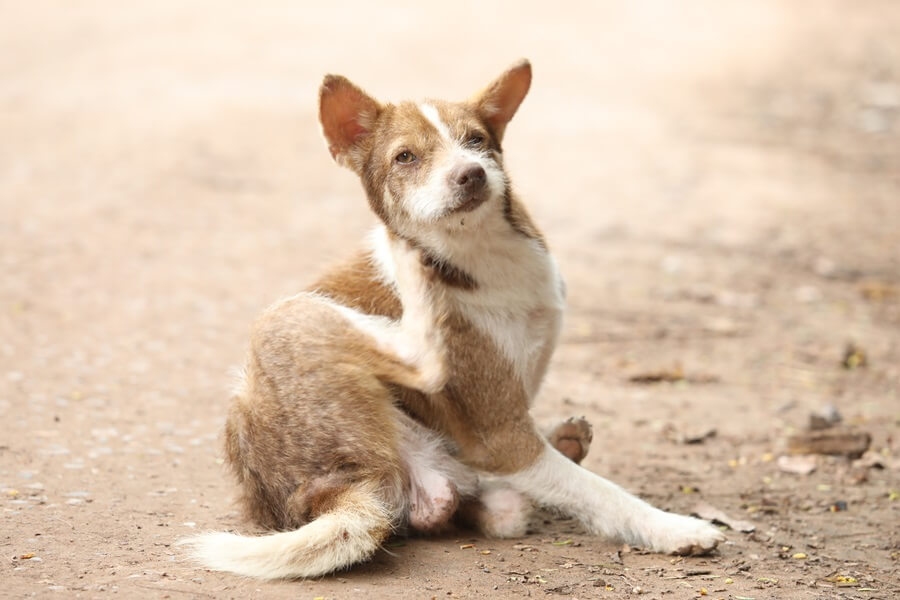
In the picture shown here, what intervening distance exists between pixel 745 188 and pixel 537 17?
861 cm

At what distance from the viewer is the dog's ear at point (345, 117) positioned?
4758 millimetres

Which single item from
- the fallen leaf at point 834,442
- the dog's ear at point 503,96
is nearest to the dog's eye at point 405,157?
the dog's ear at point 503,96

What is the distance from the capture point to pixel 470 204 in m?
4.52

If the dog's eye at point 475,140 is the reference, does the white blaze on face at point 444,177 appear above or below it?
below

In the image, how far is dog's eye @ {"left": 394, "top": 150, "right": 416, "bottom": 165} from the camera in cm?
469

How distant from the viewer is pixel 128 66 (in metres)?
15.6

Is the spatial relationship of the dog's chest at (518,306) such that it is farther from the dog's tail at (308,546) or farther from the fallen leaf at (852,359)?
the fallen leaf at (852,359)

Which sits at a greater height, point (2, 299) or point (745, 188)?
point (745, 188)

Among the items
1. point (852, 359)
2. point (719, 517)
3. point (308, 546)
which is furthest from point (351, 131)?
point (852, 359)

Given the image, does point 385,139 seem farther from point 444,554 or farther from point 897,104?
point 897,104

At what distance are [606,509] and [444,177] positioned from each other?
5.14 ft

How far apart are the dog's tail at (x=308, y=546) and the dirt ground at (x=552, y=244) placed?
0.06 m

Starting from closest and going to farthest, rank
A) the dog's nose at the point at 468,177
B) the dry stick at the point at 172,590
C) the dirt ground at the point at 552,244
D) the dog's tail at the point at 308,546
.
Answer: the dry stick at the point at 172,590 → the dog's tail at the point at 308,546 → the dog's nose at the point at 468,177 → the dirt ground at the point at 552,244


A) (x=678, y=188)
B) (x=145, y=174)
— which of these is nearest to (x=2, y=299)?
(x=145, y=174)
